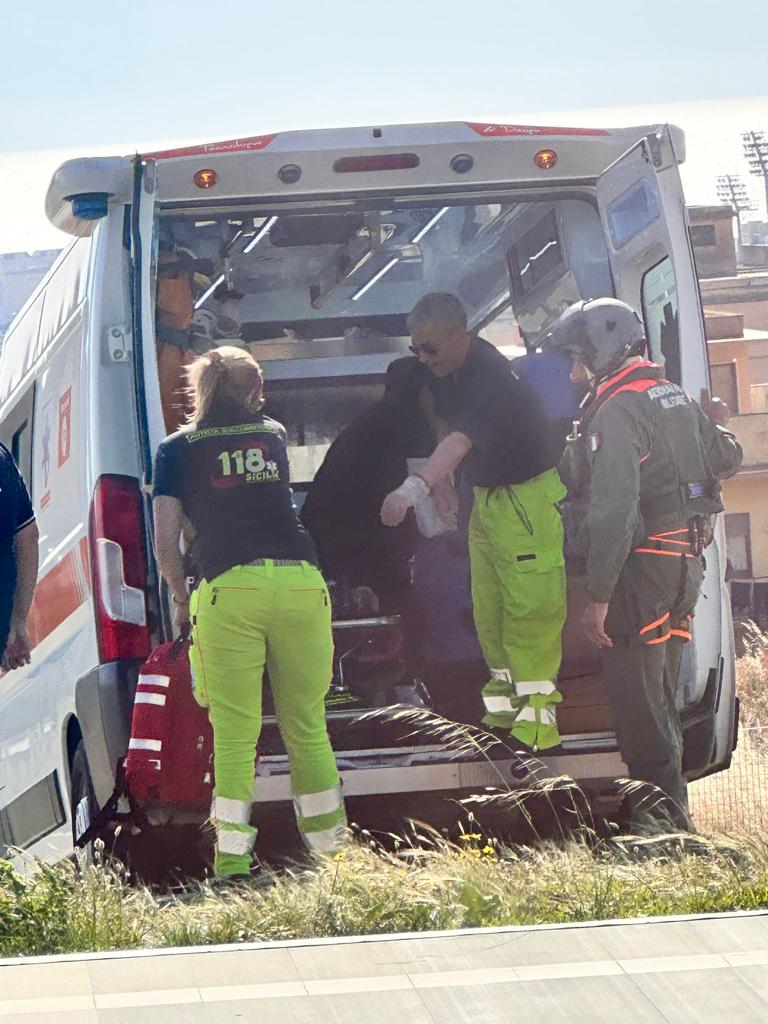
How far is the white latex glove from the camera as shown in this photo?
6129mm

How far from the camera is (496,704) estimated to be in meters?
6.16

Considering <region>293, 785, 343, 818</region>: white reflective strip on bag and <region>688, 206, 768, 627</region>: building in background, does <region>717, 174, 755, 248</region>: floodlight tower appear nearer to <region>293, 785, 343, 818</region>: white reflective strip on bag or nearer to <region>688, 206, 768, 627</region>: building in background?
<region>688, 206, 768, 627</region>: building in background

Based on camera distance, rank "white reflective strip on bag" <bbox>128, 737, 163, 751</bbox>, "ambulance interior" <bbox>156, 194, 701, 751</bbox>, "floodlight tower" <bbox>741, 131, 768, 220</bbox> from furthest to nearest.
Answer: "floodlight tower" <bbox>741, 131, 768, 220</bbox> → "ambulance interior" <bbox>156, 194, 701, 751</bbox> → "white reflective strip on bag" <bbox>128, 737, 163, 751</bbox>

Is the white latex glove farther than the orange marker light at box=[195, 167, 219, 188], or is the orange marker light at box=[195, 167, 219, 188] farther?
the white latex glove

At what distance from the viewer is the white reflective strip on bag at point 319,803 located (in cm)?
582

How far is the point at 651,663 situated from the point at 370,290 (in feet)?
9.34

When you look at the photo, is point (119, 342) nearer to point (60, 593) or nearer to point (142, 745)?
point (60, 593)

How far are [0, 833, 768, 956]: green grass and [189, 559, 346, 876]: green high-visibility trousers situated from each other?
18 cm

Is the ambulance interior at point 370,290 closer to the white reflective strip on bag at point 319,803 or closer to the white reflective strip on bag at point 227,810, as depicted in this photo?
the white reflective strip on bag at point 319,803

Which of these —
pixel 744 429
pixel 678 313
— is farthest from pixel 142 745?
pixel 744 429

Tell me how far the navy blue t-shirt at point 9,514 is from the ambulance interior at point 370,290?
528 millimetres

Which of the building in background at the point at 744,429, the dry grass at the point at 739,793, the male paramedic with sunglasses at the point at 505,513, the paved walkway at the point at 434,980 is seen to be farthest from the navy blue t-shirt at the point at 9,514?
the building in background at the point at 744,429

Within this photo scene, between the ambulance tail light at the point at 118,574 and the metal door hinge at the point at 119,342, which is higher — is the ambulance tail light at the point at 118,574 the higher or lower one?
the lower one

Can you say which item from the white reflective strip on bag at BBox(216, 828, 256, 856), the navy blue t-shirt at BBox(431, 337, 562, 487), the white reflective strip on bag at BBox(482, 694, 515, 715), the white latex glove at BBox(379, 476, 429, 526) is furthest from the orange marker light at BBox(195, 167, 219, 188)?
the white reflective strip on bag at BBox(216, 828, 256, 856)
